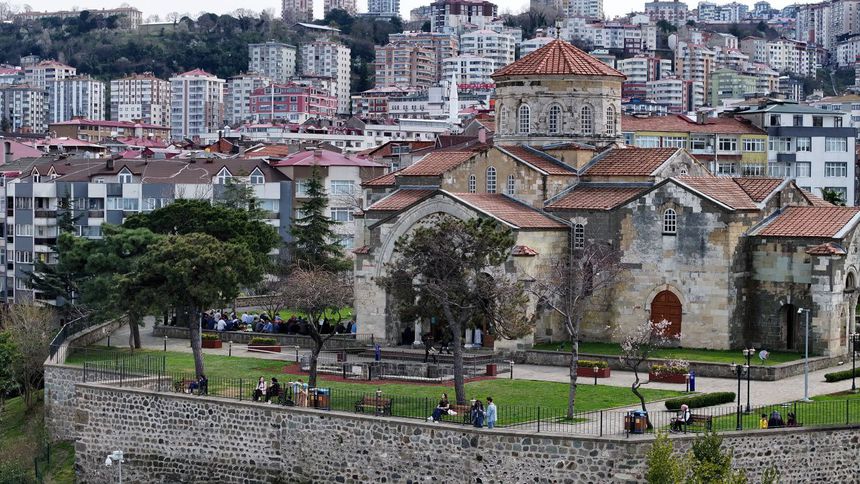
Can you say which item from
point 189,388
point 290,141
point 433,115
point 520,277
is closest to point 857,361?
point 520,277

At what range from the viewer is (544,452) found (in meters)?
40.4

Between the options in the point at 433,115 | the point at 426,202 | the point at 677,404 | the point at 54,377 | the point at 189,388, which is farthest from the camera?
the point at 433,115

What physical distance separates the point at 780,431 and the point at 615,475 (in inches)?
177

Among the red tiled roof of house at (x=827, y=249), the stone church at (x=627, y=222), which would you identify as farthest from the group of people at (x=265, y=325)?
the red tiled roof of house at (x=827, y=249)

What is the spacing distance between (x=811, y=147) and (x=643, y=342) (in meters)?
54.0

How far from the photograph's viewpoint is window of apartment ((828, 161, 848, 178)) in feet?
325

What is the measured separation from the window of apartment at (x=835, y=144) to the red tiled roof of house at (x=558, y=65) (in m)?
40.0

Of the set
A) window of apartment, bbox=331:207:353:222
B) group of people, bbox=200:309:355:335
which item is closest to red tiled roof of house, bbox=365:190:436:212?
group of people, bbox=200:309:355:335

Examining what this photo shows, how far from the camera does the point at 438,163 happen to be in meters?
62.0

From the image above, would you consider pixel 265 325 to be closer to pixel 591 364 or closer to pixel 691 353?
pixel 591 364

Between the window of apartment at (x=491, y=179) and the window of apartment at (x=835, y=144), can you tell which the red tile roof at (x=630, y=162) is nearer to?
the window of apartment at (x=491, y=179)

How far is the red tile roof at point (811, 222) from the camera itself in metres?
53.7

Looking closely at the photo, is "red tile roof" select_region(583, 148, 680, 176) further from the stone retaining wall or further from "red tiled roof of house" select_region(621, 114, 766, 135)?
"red tiled roof of house" select_region(621, 114, 766, 135)

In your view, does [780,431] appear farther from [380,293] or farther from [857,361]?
[380,293]
